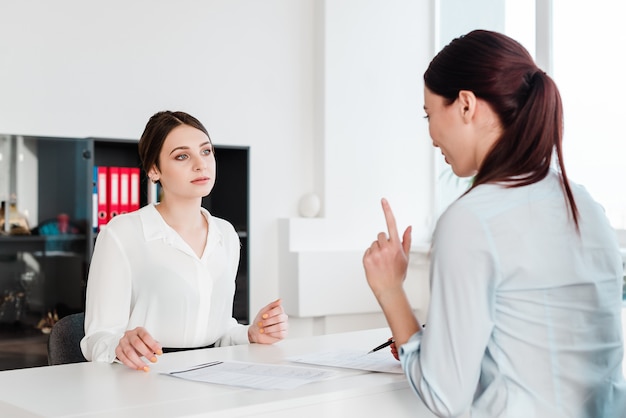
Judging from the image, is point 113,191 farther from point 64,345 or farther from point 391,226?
point 391,226

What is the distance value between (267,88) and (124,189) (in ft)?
4.30

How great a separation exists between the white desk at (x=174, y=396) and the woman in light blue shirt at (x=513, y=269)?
0.25m

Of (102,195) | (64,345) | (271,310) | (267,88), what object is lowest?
(64,345)

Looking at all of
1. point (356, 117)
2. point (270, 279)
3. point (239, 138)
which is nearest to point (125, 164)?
point (239, 138)

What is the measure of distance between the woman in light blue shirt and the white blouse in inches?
42.3

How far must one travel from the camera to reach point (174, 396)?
169 cm

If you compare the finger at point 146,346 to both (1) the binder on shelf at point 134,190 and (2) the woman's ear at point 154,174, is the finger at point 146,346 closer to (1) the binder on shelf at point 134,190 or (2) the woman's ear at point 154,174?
(2) the woman's ear at point 154,174

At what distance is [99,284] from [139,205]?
2114 millimetres

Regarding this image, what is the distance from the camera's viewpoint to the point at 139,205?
14.7 ft

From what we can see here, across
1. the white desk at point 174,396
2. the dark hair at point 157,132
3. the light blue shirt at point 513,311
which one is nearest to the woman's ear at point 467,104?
the light blue shirt at point 513,311

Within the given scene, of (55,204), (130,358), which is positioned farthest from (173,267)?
(55,204)

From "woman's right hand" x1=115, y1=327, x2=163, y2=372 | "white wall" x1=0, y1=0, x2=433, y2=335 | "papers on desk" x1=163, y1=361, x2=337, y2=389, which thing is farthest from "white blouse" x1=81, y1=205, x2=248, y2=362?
"white wall" x1=0, y1=0, x2=433, y2=335

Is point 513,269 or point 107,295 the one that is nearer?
point 513,269

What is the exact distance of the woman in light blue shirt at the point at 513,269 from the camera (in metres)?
1.48
